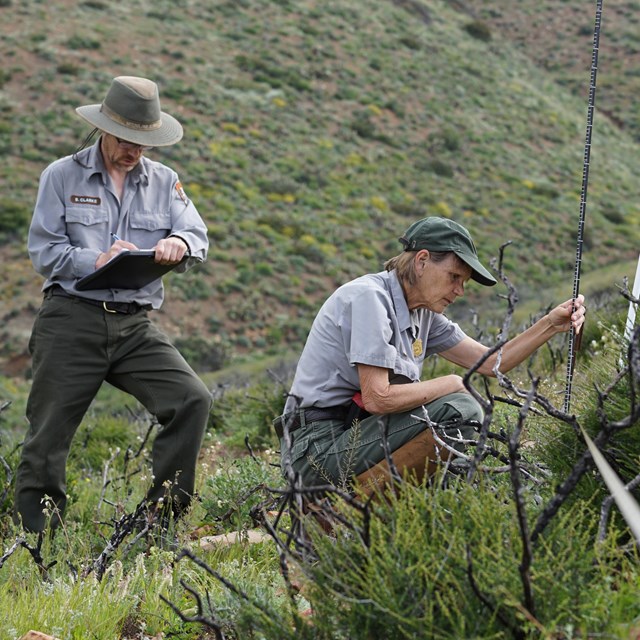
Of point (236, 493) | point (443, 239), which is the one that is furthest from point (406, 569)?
point (236, 493)

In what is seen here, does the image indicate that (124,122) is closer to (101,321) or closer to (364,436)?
(101,321)

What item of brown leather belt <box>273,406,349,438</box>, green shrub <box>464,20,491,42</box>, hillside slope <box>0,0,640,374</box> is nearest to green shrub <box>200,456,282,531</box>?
brown leather belt <box>273,406,349,438</box>

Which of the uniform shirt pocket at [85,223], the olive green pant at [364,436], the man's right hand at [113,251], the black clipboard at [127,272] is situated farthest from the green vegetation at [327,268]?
the uniform shirt pocket at [85,223]

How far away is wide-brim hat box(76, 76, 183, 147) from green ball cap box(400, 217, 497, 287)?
1447 mm

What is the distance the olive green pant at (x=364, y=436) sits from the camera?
3611 mm

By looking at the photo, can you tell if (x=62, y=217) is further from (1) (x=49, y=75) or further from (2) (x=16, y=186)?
(1) (x=49, y=75)

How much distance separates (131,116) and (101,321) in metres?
0.97

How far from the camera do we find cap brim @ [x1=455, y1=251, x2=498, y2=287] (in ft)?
11.8

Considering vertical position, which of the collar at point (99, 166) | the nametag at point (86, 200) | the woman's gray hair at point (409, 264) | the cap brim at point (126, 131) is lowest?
the nametag at point (86, 200)

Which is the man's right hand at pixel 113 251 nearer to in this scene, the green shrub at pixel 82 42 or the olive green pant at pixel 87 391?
the olive green pant at pixel 87 391

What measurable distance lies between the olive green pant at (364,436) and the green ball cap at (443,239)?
1.67 feet

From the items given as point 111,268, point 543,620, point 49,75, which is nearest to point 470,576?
point 543,620

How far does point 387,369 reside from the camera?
355 centimetres

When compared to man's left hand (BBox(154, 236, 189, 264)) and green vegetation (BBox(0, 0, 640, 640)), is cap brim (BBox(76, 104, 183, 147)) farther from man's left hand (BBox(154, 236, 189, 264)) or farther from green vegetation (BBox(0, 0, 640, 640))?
green vegetation (BBox(0, 0, 640, 640))
